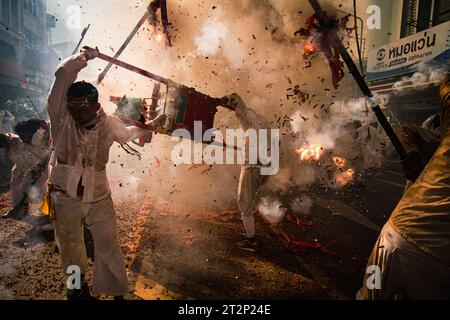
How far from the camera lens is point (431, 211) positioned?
2254 mm

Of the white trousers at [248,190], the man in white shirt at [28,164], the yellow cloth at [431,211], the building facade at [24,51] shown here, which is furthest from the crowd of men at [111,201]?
the building facade at [24,51]

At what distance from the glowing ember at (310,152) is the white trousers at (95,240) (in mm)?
7826

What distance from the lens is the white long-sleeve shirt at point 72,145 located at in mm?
3078

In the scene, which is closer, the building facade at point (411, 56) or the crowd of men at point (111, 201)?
the crowd of men at point (111, 201)

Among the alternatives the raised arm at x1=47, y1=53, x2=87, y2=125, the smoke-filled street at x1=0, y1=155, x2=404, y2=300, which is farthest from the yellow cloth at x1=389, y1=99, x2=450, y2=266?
the raised arm at x1=47, y1=53, x2=87, y2=125

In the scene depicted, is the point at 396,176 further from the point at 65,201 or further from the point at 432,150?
the point at 65,201

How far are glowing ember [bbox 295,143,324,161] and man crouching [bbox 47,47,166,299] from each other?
25.3ft

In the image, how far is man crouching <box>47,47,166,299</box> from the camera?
3.11 meters

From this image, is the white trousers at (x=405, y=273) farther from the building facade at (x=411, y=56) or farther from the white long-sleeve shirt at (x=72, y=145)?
the building facade at (x=411, y=56)

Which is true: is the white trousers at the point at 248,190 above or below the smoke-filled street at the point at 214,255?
above

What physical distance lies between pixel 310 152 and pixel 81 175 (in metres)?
8.27

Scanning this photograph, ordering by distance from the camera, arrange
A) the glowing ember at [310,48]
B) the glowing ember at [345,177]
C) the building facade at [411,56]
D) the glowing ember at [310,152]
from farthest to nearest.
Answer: the building facade at [411,56] < the glowing ember at [310,152] < the glowing ember at [345,177] < the glowing ember at [310,48]

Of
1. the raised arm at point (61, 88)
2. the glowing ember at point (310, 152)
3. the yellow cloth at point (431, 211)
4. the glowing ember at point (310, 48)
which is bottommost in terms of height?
the yellow cloth at point (431, 211)

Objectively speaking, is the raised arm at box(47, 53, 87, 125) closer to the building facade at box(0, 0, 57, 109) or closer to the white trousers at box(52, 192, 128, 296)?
the white trousers at box(52, 192, 128, 296)
